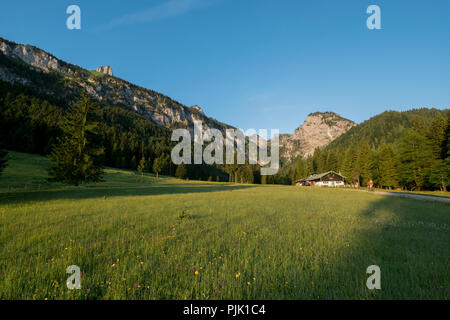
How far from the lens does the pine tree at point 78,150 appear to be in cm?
2506

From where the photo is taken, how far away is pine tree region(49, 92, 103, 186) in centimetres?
2506

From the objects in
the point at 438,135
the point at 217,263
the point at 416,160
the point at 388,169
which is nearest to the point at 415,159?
the point at 416,160

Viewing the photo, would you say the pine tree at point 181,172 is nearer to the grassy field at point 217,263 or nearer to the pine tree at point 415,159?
the pine tree at point 415,159

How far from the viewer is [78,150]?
25719 millimetres

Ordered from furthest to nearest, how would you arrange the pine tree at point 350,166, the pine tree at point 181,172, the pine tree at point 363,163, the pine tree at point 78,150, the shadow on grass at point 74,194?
the pine tree at point 181,172, the pine tree at point 350,166, the pine tree at point 363,163, the pine tree at point 78,150, the shadow on grass at point 74,194

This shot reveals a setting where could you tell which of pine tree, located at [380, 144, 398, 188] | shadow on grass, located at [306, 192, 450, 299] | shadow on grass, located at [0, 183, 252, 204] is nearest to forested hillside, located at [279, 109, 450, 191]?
pine tree, located at [380, 144, 398, 188]

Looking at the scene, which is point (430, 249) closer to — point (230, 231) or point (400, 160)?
point (230, 231)

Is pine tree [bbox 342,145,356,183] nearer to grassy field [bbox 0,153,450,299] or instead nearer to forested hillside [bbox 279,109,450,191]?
A: forested hillside [bbox 279,109,450,191]

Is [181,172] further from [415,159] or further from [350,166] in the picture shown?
[415,159]

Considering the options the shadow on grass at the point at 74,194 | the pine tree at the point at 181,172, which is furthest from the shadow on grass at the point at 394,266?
the pine tree at the point at 181,172
